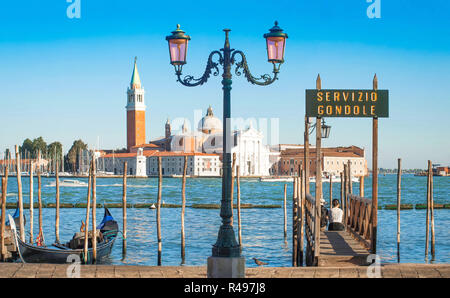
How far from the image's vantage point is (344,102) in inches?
237

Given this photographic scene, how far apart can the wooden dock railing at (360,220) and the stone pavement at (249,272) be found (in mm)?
1301

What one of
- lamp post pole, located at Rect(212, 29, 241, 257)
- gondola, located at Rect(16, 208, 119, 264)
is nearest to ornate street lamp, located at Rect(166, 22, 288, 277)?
lamp post pole, located at Rect(212, 29, 241, 257)

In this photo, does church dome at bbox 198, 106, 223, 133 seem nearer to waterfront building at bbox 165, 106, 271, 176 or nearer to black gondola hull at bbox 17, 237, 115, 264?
waterfront building at bbox 165, 106, 271, 176

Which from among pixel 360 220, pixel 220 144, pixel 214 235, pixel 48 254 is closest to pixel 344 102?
pixel 360 220

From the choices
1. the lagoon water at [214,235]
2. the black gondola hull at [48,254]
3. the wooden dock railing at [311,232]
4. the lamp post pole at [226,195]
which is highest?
the lamp post pole at [226,195]

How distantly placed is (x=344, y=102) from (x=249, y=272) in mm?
1881

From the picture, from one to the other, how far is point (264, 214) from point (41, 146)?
66953mm

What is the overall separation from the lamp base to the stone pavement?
42 cm

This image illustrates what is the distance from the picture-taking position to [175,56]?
5742 mm

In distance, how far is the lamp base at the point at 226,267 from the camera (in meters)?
4.88

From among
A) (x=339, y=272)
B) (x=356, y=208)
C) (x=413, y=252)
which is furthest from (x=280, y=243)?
(x=339, y=272)

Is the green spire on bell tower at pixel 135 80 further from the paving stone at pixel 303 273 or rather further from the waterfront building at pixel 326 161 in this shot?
the paving stone at pixel 303 273

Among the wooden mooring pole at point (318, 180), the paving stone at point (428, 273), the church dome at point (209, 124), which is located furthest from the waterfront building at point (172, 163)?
the paving stone at point (428, 273)
